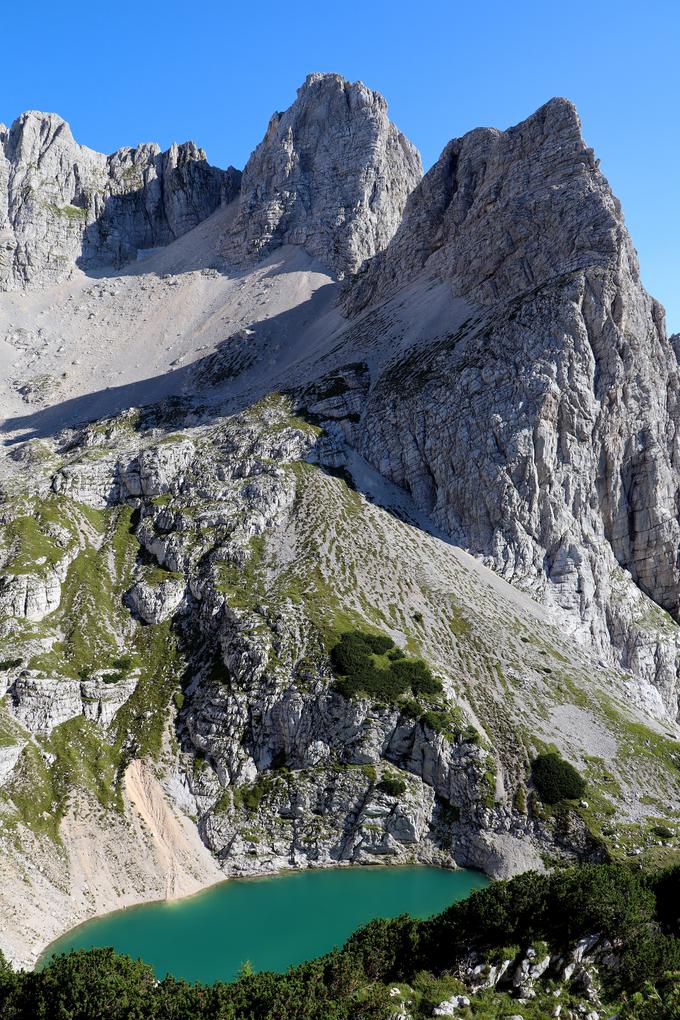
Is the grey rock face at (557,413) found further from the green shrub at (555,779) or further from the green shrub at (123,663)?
the green shrub at (123,663)

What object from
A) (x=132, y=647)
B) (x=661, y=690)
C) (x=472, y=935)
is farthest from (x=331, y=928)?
(x=661, y=690)

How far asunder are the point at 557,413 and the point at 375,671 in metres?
50.9

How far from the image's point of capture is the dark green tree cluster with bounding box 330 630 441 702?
258 feet

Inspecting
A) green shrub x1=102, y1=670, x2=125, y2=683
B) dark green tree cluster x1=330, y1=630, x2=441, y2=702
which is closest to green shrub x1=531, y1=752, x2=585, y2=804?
dark green tree cluster x1=330, y1=630, x2=441, y2=702

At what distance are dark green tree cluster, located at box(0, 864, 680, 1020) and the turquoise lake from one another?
8.98m

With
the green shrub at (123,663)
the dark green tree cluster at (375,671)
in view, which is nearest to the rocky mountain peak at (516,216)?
the dark green tree cluster at (375,671)

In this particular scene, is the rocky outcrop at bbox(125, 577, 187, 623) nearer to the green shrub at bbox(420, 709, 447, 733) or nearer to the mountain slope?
the mountain slope

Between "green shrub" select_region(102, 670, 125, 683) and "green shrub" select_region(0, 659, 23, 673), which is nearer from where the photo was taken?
"green shrub" select_region(0, 659, 23, 673)

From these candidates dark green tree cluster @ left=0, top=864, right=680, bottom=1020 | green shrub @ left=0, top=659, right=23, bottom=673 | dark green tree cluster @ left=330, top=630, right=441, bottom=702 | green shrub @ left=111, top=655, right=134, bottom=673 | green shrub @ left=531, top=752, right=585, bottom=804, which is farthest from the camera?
green shrub @ left=111, top=655, right=134, bottom=673

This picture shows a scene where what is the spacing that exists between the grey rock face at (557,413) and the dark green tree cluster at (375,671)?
1072 inches

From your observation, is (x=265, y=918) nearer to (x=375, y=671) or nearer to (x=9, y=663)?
(x=375, y=671)

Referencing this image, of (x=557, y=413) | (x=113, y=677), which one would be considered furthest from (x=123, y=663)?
(x=557, y=413)

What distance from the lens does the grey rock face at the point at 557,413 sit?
10638 centimetres

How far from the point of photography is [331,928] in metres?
57.7
